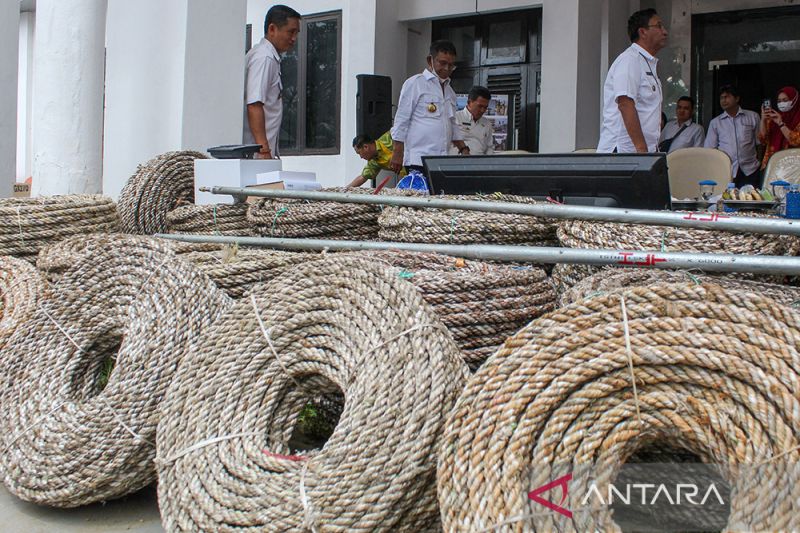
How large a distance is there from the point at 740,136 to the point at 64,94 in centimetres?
628

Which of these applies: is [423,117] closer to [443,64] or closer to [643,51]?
[443,64]

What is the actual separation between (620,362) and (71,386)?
6.26 ft

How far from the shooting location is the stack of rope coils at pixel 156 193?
4.53 metres

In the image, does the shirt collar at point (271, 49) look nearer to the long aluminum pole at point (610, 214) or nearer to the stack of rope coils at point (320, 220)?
the stack of rope coils at point (320, 220)

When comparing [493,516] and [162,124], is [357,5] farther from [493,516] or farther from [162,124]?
[493,516]

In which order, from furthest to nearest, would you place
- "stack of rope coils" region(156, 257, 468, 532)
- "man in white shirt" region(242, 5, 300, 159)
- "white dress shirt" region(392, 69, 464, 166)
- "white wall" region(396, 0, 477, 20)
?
"white wall" region(396, 0, 477, 20) < "white dress shirt" region(392, 69, 464, 166) < "man in white shirt" region(242, 5, 300, 159) < "stack of rope coils" region(156, 257, 468, 532)

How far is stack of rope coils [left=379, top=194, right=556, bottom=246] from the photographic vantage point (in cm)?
321

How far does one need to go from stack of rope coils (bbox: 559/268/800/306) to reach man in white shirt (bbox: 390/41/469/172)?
4.19 metres

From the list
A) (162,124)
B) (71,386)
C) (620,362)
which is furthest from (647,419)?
(162,124)

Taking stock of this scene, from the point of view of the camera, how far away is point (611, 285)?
8.45 ft

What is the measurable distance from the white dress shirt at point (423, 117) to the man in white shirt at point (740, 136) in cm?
307

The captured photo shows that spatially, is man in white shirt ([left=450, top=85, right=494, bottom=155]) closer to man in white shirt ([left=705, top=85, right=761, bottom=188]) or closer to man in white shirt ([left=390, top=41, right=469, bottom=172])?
man in white shirt ([left=390, top=41, right=469, bottom=172])

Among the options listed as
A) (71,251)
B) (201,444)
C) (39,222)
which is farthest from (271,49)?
(201,444)

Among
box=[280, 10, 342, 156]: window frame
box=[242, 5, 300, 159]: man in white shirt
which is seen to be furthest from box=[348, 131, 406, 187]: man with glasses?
box=[242, 5, 300, 159]: man in white shirt
